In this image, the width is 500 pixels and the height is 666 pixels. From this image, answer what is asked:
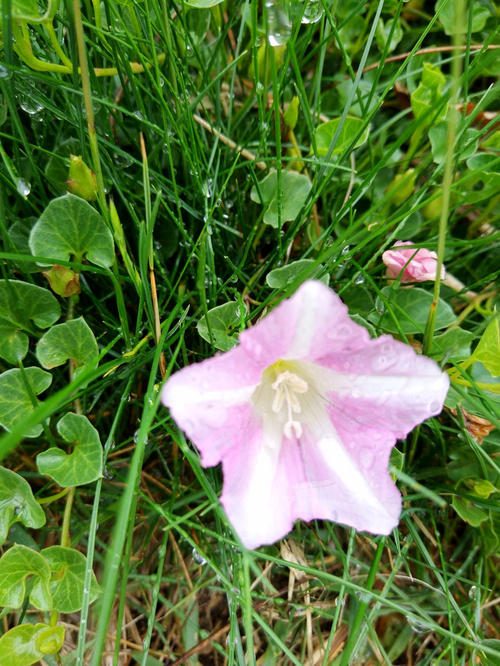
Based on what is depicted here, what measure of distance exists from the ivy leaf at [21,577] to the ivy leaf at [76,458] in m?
0.14

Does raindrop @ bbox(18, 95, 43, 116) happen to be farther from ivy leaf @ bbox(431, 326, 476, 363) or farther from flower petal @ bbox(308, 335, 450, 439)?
ivy leaf @ bbox(431, 326, 476, 363)

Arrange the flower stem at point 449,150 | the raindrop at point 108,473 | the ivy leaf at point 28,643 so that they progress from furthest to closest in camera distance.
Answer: the raindrop at point 108,473, the ivy leaf at point 28,643, the flower stem at point 449,150

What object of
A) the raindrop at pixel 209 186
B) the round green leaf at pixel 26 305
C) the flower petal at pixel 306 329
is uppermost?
the raindrop at pixel 209 186

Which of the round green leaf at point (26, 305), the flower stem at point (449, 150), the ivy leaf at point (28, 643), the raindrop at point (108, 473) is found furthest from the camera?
the raindrop at point (108, 473)

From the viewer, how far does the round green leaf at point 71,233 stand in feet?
3.71

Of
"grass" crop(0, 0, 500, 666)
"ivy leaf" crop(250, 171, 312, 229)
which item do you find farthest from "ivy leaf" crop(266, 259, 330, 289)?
"ivy leaf" crop(250, 171, 312, 229)

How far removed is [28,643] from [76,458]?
1.17 ft

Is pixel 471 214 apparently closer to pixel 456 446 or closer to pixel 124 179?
pixel 456 446

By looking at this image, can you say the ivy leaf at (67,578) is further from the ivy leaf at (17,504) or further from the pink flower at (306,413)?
the pink flower at (306,413)

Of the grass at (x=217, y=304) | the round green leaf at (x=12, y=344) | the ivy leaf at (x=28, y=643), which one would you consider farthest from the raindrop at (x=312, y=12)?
the ivy leaf at (x=28, y=643)

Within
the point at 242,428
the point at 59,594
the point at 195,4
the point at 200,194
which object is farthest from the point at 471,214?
the point at 59,594

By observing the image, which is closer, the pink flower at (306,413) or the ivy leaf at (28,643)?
the pink flower at (306,413)

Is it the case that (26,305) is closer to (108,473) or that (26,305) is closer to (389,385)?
(108,473)

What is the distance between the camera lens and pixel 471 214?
1691 millimetres
